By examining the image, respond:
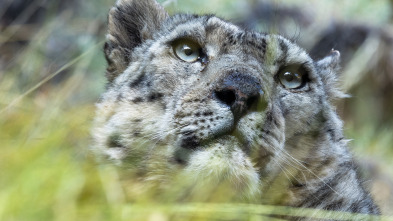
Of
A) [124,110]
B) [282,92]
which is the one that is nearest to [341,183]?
[282,92]

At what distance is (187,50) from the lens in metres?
3.76

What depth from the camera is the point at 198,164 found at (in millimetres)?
2914

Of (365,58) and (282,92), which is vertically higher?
(365,58)

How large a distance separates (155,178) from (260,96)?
82 centimetres

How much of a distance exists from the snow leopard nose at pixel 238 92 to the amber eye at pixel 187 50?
612 millimetres

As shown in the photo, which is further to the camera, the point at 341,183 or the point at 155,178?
the point at 341,183

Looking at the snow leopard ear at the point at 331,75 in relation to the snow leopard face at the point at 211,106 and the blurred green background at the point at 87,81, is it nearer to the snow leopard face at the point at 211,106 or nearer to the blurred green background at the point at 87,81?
the snow leopard face at the point at 211,106

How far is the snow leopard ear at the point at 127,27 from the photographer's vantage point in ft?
13.7

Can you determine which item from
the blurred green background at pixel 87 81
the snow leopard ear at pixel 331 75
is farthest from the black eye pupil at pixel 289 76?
the snow leopard ear at pixel 331 75

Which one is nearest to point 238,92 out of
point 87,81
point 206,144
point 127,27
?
point 206,144

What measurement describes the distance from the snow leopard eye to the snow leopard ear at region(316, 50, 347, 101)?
563mm

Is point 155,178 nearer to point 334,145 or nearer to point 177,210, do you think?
point 177,210

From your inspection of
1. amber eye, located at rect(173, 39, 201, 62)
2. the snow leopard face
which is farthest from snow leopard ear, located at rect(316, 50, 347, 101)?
amber eye, located at rect(173, 39, 201, 62)

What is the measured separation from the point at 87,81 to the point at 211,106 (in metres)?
2.65
